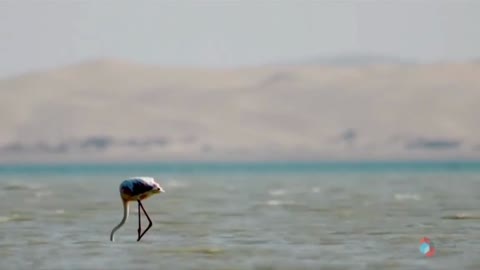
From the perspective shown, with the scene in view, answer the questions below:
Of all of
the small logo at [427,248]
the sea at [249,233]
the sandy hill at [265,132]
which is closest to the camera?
the sea at [249,233]

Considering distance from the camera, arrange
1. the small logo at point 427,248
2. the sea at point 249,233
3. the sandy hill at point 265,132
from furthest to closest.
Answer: the sandy hill at point 265,132, the small logo at point 427,248, the sea at point 249,233

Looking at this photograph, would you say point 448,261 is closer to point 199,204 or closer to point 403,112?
point 199,204

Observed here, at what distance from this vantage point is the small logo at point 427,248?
28844mm

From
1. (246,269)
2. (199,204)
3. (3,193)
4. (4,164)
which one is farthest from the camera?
(4,164)

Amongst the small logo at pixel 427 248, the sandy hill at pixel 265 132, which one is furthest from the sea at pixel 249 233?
the sandy hill at pixel 265 132

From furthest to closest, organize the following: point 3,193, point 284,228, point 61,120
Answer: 1. point 61,120
2. point 3,193
3. point 284,228

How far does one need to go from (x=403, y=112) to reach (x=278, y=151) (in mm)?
18133

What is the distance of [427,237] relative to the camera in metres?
32.2

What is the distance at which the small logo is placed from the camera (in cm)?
2884

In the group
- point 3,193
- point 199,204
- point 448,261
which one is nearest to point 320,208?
point 199,204

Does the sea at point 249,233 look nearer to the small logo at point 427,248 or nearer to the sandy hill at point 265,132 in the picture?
the small logo at point 427,248

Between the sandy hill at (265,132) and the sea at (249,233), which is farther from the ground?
the sandy hill at (265,132)

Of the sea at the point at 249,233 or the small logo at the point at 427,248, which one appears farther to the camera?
the small logo at the point at 427,248

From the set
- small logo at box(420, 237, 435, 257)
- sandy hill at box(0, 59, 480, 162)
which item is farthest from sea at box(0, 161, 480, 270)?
sandy hill at box(0, 59, 480, 162)
